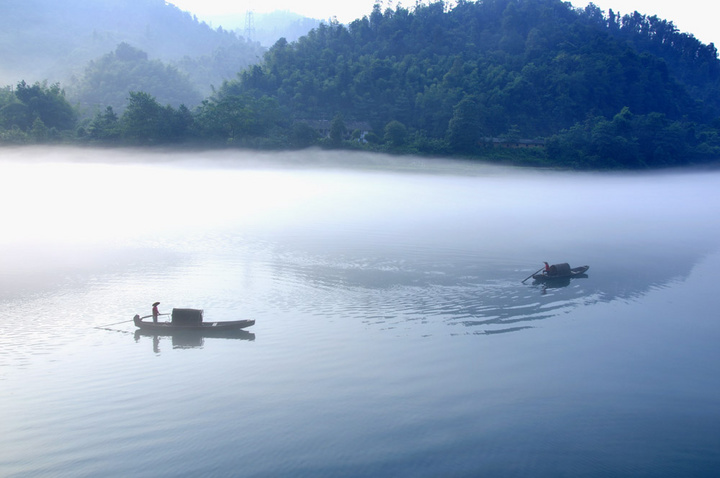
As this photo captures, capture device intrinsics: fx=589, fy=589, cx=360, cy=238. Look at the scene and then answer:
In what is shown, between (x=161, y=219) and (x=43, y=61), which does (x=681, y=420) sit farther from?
(x=43, y=61)

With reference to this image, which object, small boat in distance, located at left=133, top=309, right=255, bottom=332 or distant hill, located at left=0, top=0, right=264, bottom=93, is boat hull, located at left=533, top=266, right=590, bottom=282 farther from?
distant hill, located at left=0, top=0, right=264, bottom=93

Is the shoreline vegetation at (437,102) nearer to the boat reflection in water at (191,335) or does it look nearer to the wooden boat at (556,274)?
the wooden boat at (556,274)

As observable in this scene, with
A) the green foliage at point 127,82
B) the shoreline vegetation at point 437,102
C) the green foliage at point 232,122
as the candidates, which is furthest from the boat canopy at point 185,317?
the green foliage at point 127,82

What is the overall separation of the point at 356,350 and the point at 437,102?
39791 millimetres

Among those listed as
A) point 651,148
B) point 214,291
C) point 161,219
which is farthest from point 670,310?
point 651,148

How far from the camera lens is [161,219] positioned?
21.1 metres

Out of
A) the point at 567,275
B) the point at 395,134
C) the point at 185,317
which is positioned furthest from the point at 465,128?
the point at 185,317

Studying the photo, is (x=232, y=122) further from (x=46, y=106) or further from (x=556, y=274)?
(x=556, y=274)

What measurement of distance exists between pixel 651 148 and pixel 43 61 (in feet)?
267

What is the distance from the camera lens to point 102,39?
88.4 m

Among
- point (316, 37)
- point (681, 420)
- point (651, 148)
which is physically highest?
point (316, 37)

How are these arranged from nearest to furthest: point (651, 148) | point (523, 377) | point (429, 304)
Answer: point (523, 377) < point (429, 304) < point (651, 148)

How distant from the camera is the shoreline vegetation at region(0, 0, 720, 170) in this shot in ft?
135

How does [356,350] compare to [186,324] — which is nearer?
[356,350]
